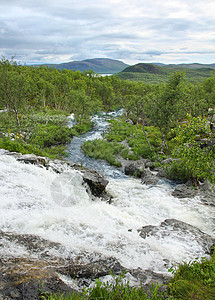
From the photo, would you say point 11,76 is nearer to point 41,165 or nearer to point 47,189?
point 41,165

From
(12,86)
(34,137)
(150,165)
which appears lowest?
(150,165)

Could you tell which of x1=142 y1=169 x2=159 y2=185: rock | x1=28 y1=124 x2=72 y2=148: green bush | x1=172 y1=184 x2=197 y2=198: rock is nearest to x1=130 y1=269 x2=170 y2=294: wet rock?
x1=172 y1=184 x2=197 y2=198: rock

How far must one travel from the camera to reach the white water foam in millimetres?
7567

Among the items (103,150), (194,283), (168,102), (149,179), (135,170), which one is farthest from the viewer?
(103,150)

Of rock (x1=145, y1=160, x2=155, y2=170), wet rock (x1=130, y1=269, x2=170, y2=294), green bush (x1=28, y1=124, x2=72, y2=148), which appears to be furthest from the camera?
green bush (x1=28, y1=124, x2=72, y2=148)

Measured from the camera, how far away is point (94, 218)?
1012cm

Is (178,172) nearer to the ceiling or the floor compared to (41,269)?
nearer to the floor

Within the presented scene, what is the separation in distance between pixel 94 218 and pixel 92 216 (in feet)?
1.02

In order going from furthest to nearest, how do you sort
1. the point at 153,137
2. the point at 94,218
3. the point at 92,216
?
1. the point at 153,137
2. the point at 92,216
3. the point at 94,218

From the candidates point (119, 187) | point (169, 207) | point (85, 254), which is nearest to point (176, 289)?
point (85, 254)

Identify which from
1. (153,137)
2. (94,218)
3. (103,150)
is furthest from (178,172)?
(153,137)

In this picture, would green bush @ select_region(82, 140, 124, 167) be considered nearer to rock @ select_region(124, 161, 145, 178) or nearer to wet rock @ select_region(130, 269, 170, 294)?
rock @ select_region(124, 161, 145, 178)

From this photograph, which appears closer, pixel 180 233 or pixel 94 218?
pixel 180 233

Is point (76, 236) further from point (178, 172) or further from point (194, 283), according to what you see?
point (178, 172)
